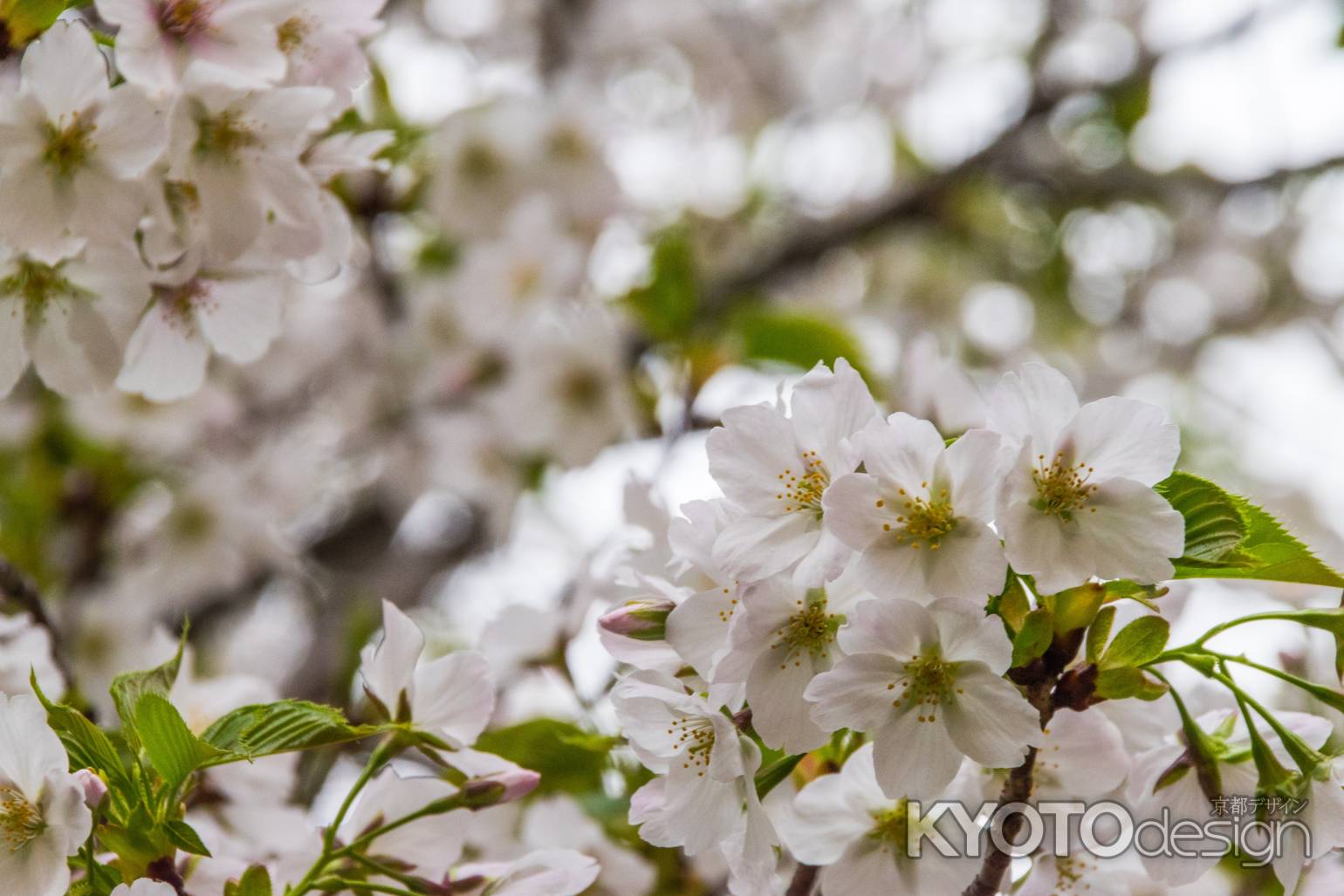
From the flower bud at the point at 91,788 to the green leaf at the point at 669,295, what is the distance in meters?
1.29

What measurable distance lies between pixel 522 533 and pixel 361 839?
1.96m

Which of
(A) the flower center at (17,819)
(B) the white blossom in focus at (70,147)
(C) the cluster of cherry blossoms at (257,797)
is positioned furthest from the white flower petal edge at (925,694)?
(B) the white blossom in focus at (70,147)

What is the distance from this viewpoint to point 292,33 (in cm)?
84

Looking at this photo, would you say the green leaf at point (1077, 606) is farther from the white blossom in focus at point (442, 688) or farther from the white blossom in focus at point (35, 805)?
the white blossom in focus at point (35, 805)

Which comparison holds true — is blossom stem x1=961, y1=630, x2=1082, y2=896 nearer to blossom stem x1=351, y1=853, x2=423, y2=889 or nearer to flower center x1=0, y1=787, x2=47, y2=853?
blossom stem x1=351, y1=853, x2=423, y2=889

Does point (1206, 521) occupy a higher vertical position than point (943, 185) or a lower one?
higher

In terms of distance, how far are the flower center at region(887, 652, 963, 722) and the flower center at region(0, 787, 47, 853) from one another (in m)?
0.49

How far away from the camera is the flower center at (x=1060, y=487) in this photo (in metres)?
0.61

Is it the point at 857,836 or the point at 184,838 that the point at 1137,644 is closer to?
the point at 857,836

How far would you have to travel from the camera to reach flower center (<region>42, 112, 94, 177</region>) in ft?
2.48

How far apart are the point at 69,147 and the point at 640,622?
49cm

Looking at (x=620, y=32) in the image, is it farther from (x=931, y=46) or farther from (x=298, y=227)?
(x=298, y=227)

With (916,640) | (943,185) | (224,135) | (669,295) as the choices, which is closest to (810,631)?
(916,640)

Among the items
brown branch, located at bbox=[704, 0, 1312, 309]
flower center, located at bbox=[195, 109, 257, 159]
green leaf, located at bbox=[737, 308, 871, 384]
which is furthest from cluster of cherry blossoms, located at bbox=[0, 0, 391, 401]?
brown branch, located at bbox=[704, 0, 1312, 309]
